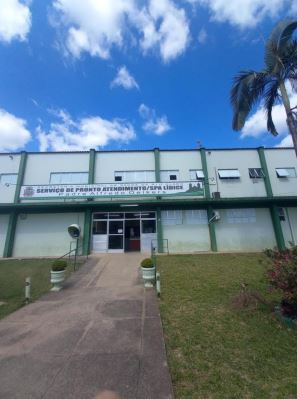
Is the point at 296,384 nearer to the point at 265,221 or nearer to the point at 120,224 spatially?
the point at 120,224

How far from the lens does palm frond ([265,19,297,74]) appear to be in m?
8.33

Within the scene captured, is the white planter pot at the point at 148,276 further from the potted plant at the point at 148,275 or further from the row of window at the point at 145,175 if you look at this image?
the row of window at the point at 145,175

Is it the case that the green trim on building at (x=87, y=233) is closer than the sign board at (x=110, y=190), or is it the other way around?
the green trim on building at (x=87, y=233)

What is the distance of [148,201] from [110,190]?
2.90m

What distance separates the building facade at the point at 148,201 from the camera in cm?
1502

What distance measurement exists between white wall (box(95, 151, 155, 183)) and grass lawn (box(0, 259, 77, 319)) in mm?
7456

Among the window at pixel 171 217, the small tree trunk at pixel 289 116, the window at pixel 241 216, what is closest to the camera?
the small tree trunk at pixel 289 116

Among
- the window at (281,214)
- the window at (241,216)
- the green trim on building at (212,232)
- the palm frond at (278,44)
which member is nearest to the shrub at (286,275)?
the palm frond at (278,44)

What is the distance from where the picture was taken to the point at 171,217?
15.6 metres

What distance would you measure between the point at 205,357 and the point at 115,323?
2.34 meters

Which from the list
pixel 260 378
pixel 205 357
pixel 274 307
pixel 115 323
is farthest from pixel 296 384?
pixel 115 323

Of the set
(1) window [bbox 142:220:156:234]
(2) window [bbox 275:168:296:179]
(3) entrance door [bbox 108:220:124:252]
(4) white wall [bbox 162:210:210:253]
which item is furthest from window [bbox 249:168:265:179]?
(3) entrance door [bbox 108:220:124:252]

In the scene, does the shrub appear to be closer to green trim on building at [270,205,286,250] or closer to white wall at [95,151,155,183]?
green trim on building at [270,205,286,250]

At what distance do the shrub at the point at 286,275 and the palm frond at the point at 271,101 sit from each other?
7649 millimetres
